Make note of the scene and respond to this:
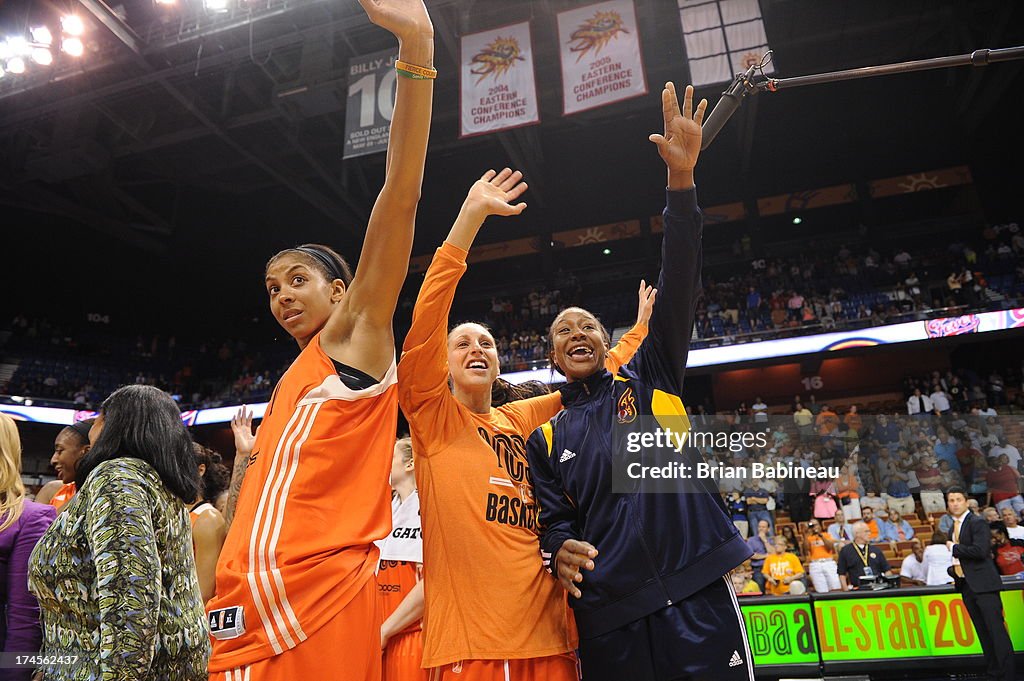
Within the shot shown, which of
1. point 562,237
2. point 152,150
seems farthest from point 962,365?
point 152,150

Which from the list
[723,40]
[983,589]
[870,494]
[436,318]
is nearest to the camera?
[436,318]

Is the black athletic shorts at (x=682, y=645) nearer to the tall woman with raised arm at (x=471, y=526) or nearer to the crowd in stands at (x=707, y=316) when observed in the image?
the tall woman with raised arm at (x=471, y=526)

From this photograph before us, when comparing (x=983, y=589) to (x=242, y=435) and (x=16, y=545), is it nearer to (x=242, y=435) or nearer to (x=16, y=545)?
(x=242, y=435)

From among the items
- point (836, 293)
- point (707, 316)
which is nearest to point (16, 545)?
point (707, 316)

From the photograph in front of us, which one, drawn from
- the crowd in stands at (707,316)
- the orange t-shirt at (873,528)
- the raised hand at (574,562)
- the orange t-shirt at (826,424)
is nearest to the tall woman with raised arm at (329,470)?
the raised hand at (574,562)

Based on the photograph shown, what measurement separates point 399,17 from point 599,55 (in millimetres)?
9868

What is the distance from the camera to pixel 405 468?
3727mm

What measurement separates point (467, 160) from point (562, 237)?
12.7 feet

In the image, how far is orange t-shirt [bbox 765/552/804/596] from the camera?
332 inches

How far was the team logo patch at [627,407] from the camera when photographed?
2.13 metres

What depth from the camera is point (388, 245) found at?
1602 mm

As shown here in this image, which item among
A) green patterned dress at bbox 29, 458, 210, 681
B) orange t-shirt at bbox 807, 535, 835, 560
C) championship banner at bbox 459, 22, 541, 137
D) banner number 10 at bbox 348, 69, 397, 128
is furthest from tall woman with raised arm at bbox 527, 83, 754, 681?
banner number 10 at bbox 348, 69, 397, 128

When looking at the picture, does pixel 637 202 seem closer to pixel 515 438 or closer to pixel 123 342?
pixel 123 342

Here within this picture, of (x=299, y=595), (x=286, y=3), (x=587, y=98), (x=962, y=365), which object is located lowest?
(x=299, y=595)
